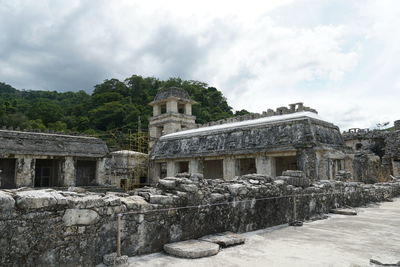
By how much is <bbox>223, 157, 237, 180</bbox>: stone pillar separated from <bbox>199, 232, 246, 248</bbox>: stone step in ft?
36.8

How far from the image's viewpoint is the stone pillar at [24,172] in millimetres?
17756

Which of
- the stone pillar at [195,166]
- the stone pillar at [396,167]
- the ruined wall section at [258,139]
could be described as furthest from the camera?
the stone pillar at [396,167]

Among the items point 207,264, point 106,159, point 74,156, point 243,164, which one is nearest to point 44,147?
point 74,156

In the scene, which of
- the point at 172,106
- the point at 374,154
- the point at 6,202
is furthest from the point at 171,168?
the point at 374,154

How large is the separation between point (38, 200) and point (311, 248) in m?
4.12

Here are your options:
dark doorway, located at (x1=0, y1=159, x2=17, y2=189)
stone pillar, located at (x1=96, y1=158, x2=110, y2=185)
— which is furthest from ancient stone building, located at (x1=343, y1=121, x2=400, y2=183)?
dark doorway, located at (x1=0, y1=159, x2=17, y2=189)

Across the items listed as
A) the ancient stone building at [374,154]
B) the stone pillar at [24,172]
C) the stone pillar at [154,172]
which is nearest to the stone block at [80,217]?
the ancient stone building at [374,154]

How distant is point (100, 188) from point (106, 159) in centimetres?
342

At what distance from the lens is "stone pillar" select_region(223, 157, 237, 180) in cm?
1634

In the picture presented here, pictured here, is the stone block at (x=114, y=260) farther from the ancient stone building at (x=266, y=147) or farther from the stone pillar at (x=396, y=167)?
the stone pillar at (x=396, y=167)

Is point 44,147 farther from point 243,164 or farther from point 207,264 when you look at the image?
point 207,264

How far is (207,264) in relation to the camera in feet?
12.6

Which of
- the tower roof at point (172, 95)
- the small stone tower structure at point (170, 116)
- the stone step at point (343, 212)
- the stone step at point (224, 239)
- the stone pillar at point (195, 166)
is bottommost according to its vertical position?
the stone step at point (343, 212)

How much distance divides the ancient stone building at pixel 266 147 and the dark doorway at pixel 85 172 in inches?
214
